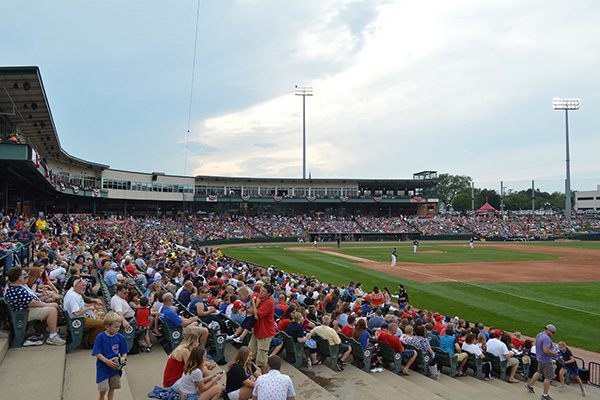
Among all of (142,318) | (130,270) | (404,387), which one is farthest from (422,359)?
(130,270)

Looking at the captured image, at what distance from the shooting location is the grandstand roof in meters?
18.1

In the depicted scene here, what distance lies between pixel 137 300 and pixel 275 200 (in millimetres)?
66386

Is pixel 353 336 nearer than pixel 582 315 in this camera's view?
Yes

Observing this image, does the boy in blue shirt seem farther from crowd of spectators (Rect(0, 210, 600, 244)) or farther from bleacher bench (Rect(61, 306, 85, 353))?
crowd of spectators (Rect(0, 210, 600, 244))

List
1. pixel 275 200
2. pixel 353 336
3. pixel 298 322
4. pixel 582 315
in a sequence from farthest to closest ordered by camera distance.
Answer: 1. pixel 275 200
2. pixel 582 315
3. pixel 353 336
4. pixel 298 322

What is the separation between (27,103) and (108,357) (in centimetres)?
2190

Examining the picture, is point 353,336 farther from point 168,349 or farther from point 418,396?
point 168,349

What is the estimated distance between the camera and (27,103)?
21922 millimetres

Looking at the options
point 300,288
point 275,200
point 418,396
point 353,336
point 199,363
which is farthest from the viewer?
point 275,200

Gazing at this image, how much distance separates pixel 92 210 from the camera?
211ft

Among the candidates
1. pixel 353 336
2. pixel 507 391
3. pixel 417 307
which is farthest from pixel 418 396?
pixel 417 307

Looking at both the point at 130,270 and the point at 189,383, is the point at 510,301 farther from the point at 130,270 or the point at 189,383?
the point at 189,383

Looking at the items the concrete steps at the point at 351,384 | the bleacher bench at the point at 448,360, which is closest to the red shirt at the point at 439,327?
the bleacher bench at the point at 448,360

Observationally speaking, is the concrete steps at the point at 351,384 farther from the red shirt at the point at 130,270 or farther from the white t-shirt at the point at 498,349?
the red shirt at the point at 130,270
